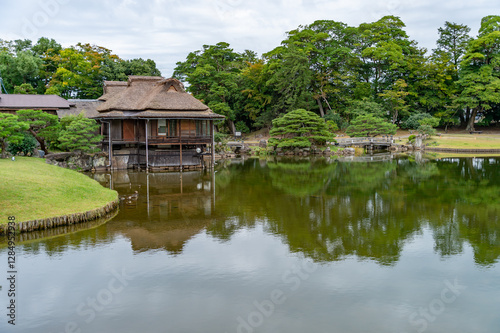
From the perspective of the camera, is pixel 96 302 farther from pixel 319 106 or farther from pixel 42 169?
pixel 319 106

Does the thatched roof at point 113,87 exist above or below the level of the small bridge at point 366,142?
above

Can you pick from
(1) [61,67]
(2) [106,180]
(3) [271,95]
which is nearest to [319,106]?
(3) [271,95]

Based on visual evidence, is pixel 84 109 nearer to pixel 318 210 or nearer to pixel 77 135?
pixel 77 135

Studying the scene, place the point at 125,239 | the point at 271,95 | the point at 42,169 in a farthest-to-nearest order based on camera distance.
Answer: the point at 271,95, the point at 42,169, the point at 125,239

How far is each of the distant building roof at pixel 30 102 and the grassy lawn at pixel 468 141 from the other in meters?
37.6

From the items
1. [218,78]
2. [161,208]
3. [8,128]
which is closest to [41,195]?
[161,208]

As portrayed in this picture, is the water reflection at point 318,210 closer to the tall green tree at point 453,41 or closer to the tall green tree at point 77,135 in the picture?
the tall green tree at point 77,135

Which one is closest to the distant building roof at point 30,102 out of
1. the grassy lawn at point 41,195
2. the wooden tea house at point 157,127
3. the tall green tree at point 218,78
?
the wooden tea house at point 157,127

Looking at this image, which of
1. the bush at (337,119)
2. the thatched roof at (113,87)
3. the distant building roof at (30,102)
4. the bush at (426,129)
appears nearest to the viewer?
the distant building roof at (30,102)

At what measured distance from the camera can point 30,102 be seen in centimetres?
3111

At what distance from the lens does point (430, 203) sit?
17.6 meters

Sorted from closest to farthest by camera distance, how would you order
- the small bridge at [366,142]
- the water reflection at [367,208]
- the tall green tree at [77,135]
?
the water reflection at [367,208] < the tall green tree at [77,135] < the small bridge at [366,142]

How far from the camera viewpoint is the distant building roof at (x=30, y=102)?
98.7ft

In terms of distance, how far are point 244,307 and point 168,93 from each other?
23.8 meters
